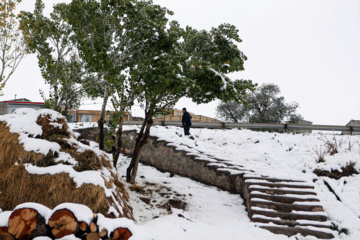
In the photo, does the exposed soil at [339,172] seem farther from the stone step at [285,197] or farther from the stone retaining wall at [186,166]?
the stone retaining wall at [186,166]

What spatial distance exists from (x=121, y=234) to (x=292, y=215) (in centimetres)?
418

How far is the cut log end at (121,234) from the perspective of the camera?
2674 mm

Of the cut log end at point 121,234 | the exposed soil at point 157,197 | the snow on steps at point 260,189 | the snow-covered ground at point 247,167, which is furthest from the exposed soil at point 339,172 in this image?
the cut log end at point 121,234

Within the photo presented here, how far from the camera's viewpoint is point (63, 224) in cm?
261

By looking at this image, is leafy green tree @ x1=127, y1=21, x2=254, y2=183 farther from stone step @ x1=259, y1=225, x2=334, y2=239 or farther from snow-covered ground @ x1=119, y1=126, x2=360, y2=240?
stone step @ x1=259, y1=225, x2=334, y2=239

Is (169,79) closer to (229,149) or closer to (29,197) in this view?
(29,197)

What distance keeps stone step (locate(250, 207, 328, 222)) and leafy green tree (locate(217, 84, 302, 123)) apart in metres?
22.3

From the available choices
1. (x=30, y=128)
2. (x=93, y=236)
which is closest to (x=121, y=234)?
(x=93, y=236)

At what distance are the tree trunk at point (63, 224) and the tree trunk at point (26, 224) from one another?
0.34ft

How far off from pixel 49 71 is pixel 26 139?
3.98 meters

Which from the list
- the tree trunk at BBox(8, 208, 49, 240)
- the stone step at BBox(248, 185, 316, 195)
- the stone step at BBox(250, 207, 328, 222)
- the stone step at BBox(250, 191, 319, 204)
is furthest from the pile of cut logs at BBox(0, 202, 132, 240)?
the stone step at BBox(248, 185, 316, 195)

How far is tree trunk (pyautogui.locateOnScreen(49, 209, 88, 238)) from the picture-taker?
102 inches

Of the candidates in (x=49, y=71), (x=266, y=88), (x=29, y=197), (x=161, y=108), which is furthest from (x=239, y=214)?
(x=266, y=88)

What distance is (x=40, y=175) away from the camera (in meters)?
3.77
